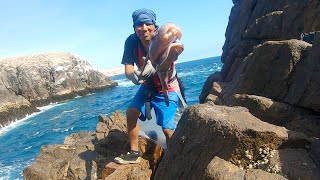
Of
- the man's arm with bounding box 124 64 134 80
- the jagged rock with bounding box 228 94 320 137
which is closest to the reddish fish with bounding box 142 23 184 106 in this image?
the man's arm with bounding box 124 64 134 80

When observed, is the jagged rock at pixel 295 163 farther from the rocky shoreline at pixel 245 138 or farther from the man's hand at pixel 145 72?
the man's hand at pixel 145 72

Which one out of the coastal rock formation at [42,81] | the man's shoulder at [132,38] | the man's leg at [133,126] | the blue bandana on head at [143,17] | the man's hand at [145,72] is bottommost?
the coastal rock formation at [42,81]

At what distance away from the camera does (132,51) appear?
5410mm

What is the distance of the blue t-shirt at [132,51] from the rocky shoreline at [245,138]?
1.59 meters

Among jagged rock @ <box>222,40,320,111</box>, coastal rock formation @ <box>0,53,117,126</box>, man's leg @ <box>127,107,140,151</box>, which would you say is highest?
jagged rock @ <box>222,40,320,111</box>

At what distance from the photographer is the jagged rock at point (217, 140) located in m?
3.25

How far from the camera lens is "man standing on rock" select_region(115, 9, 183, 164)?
5.09 meters

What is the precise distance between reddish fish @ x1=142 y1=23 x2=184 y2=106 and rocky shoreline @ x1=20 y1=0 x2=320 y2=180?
71cm

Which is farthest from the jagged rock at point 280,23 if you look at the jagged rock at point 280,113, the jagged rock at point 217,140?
the jagged rock at point 217,140

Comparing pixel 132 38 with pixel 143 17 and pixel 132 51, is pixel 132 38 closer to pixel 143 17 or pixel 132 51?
pixel 132 51

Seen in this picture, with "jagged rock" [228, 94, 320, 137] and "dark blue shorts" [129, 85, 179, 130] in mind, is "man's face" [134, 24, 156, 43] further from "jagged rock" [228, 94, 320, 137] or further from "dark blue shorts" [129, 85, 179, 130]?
"jagged rock" [228, 94, 320, 137]

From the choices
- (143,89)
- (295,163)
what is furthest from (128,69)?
(295,163)

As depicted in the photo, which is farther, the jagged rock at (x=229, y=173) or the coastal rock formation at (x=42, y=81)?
the coastal rock formation at (x=42, y=81)

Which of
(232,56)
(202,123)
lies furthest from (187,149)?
(232,56)
